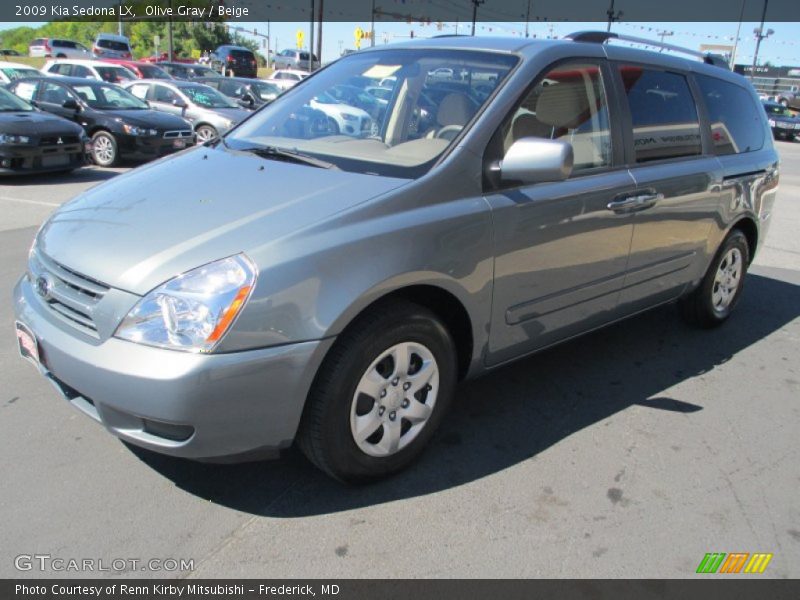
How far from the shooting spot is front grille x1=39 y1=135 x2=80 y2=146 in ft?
31.7

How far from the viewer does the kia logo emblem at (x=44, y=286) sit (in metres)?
2.67

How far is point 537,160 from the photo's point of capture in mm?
2842

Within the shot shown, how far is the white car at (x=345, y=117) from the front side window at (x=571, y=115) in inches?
29.6

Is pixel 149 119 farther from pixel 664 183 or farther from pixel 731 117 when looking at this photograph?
pixel 664 183

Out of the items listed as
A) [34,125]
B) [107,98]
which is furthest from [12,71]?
[34,125]

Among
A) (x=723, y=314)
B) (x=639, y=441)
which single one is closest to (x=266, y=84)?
(x=723, y=314)

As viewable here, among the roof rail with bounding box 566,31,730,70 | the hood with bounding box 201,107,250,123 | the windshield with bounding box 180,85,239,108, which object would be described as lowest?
the hood with bounding box 201,107,250,123

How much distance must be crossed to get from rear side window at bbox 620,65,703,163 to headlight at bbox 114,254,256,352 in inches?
96.9

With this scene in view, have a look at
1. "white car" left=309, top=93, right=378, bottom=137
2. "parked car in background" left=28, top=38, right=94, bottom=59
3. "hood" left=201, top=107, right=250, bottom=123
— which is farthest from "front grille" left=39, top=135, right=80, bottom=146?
"parked car in background" left=28, top=38, right=94, bottom=59

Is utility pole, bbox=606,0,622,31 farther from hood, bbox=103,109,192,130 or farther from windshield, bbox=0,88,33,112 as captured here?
windshield, bbox=0,88,33,112

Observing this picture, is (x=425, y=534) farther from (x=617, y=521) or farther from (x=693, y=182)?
(x=693, y=182)

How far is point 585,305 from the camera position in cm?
356
